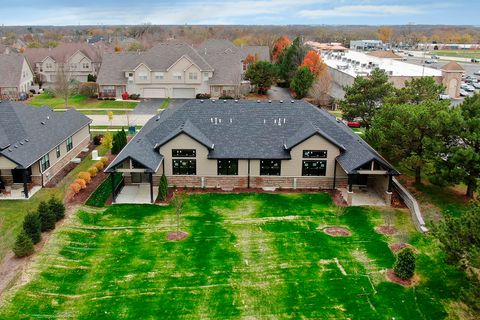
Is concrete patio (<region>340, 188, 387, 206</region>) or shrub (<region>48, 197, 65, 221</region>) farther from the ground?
shrub (<region>48, 197, 65, 221</region>)

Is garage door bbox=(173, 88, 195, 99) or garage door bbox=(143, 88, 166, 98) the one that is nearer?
garage door bbox=(173, 88, 195, 99)

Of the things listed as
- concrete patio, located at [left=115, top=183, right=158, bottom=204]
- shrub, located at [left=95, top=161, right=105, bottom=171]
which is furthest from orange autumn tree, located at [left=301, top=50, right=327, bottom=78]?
concrete patio, located at [left=115, top=183, right=158, bottom=204]

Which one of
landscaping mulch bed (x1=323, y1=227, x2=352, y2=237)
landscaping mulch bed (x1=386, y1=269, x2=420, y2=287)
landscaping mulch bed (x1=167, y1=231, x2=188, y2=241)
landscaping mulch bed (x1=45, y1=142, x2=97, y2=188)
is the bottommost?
landscaping mulch bed (x1=386, y1=269, x2=420, y2=287)

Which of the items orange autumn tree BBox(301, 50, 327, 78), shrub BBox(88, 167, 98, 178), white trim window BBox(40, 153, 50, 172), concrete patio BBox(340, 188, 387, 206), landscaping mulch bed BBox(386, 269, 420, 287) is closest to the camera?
landscaping mulch bed BBox(386, 269, 420, 287)

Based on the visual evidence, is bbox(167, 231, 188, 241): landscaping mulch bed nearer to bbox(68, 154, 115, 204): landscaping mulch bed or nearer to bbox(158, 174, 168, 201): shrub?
bbox(158, 174, 168, 201): shrub

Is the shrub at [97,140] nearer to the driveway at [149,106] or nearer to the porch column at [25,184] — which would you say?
the porch column at [25,184]

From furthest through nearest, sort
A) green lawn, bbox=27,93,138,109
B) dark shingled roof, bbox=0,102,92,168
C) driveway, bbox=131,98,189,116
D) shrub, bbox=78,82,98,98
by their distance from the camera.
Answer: shrub, bbox=78,82,98,98
green lawn, bbox=27,93,138,109
driveway, bbox=131,98,189,116
dark shingled roof, bbox=0,102,92,168

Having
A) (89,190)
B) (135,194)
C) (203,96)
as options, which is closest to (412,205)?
(135,194)
